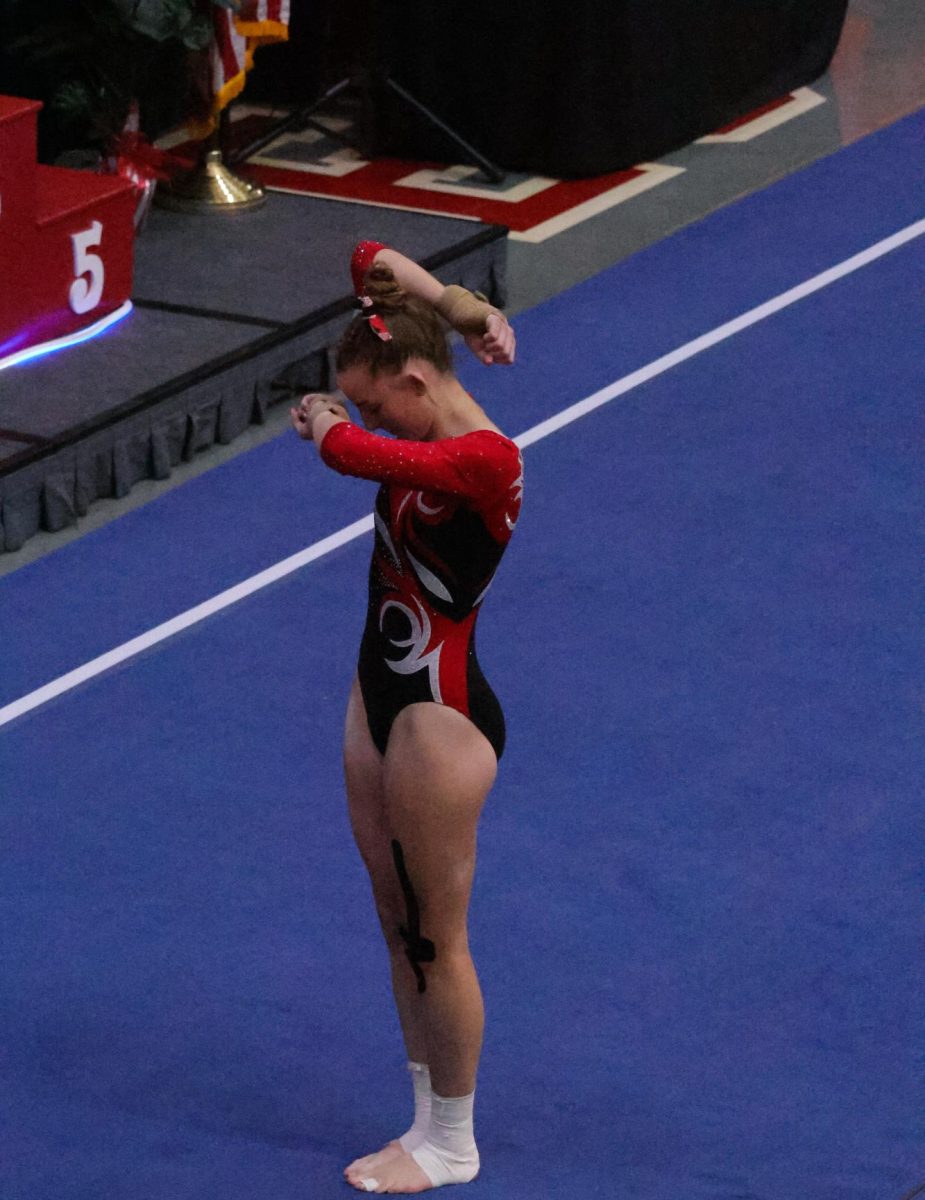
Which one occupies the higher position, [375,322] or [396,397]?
[375,322]

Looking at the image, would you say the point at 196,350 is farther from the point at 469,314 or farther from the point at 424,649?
the point at 424,649

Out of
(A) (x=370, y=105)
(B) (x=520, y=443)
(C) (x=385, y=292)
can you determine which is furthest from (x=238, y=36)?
(C) (x=385, y=292)

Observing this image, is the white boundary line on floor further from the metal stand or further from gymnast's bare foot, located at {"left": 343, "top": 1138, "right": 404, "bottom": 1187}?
gymnast's bare foot, located at {"left": 343, "top": 1138, "right": 404, "bottom": 1187}

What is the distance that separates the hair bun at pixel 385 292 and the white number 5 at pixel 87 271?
3.72 meters

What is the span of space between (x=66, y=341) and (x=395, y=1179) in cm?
399

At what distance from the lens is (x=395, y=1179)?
12.5ft

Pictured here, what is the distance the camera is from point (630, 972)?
14.6 feet

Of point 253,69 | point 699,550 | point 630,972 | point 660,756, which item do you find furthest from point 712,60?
point 630,972

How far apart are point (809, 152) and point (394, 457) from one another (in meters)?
6.99

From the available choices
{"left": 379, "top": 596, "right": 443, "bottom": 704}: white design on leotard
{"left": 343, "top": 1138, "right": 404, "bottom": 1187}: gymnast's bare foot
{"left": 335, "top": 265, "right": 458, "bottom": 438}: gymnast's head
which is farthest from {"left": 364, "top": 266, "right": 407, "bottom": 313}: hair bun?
{"left": 343, "top": 1138, "right": 404, "bottom": 1187}: gymnast's bare foot

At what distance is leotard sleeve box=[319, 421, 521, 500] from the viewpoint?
3.31 m

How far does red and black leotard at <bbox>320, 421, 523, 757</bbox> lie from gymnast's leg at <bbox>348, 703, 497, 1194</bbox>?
0.18 ft

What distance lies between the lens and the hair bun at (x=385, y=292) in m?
3.43

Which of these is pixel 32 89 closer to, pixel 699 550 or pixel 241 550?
pixel 241 550
